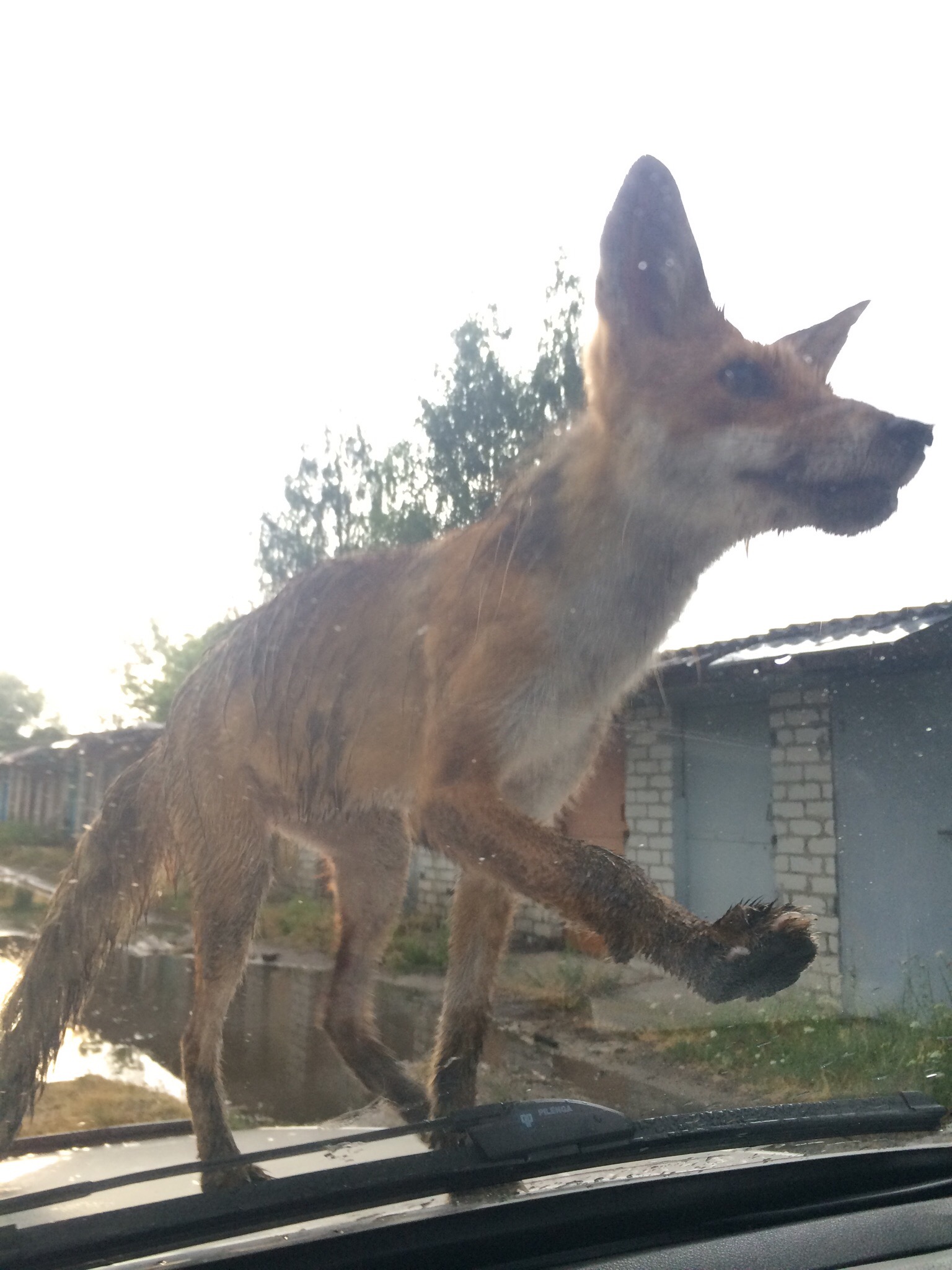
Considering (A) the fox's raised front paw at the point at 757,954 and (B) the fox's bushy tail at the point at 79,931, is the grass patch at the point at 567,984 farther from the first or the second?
(B) the fox's bushy tail at the point at 79,931

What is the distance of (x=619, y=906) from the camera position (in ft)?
10.2

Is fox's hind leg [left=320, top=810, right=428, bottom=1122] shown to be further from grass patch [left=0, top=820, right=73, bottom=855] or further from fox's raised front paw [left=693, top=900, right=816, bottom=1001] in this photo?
fox's raised front paw [left=693, top=900, right=816, bottom=1001]

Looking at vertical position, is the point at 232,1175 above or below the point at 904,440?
below

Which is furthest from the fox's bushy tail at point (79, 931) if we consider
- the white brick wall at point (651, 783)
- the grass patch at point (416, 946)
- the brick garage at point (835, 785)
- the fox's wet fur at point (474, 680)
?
the brick garage at point (835, 785)

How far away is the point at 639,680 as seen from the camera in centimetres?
401

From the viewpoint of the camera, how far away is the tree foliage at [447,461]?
3947 mm

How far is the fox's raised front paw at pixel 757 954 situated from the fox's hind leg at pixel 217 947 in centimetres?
142

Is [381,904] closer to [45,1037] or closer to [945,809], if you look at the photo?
[45,1037]

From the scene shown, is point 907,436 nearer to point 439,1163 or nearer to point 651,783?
point 651,783

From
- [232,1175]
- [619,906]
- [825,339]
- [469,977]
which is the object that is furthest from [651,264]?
[232,1175]

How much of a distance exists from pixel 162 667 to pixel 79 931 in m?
0.97

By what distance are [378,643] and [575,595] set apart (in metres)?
0.75

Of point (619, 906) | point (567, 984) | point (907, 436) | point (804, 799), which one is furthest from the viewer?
point (804, 799)

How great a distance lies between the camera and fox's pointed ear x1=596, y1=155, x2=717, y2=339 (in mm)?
3496
